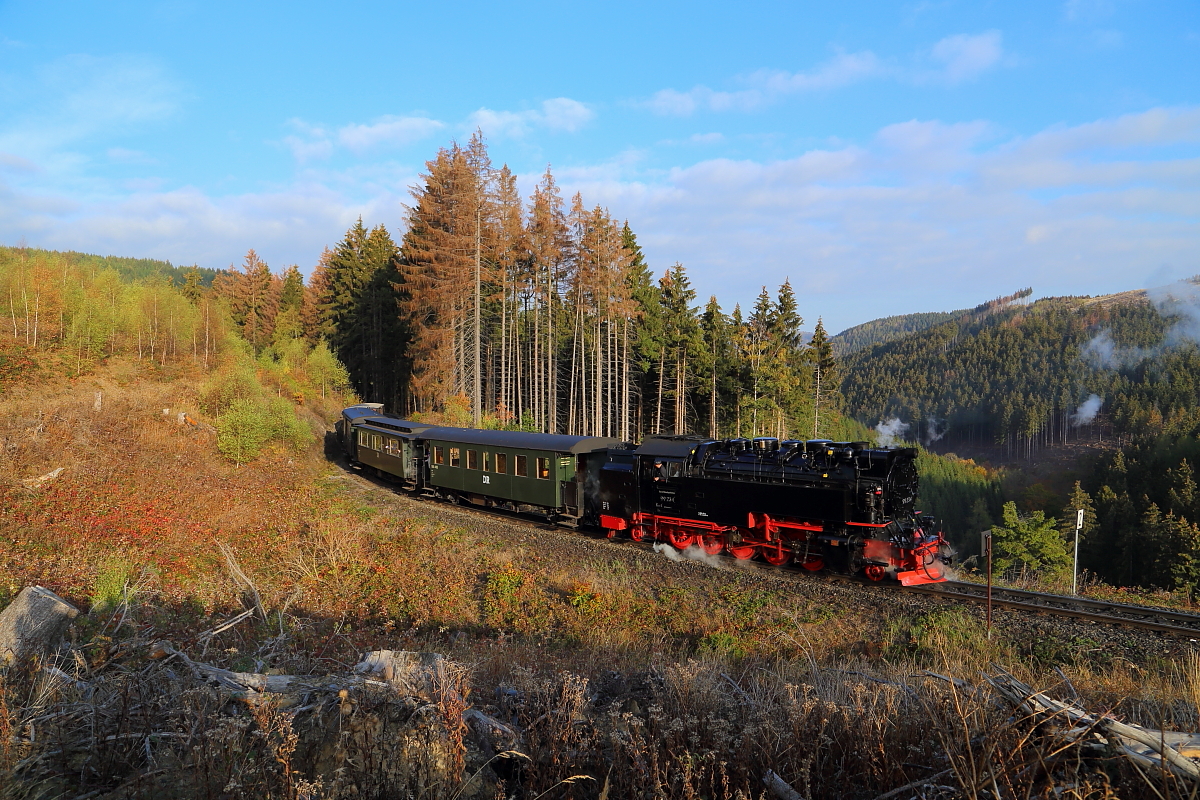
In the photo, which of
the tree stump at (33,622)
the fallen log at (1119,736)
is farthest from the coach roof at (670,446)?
the fallen log at (1119,736)

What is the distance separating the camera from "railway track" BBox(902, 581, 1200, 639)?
10.7m

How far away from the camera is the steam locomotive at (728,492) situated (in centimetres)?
1327

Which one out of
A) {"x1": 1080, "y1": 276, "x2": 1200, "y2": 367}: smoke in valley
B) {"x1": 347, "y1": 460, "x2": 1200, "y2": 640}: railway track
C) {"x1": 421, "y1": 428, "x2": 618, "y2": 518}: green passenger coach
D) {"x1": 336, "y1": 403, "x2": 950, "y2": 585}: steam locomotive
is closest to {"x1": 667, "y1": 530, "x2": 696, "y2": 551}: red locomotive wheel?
{"x1": 336, "y1": 403, "x2": 950, "y2": 585}: steam locomotive

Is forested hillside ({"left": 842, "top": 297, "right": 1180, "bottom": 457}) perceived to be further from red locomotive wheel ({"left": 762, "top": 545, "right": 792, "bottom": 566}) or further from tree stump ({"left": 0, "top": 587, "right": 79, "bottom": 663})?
tree stump ({"left": 0, "top": 587, "right": 79, "bottom": 663})

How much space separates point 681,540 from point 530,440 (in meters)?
5.83

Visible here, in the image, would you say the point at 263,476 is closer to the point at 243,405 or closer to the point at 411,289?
the point at 243,405

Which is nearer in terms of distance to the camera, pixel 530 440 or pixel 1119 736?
pixel 1119 736

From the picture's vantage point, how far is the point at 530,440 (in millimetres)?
19188

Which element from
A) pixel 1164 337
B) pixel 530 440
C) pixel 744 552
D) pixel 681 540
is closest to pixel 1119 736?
pixel 744 552

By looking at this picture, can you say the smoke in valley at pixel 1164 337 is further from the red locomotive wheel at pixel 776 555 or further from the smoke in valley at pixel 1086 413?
the red locomotive wheel at pixel 776 555

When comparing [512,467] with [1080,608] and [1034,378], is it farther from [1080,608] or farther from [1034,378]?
[1034,378]

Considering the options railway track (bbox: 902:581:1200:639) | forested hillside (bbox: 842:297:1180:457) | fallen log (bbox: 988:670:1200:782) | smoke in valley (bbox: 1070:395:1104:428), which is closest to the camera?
fallen log (bbox: 988:670:1200:782)

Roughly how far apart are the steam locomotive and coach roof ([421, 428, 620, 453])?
44mm

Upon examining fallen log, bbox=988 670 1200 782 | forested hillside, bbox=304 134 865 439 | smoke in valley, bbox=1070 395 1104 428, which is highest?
forested hillside, bbox=304 134 865 439
